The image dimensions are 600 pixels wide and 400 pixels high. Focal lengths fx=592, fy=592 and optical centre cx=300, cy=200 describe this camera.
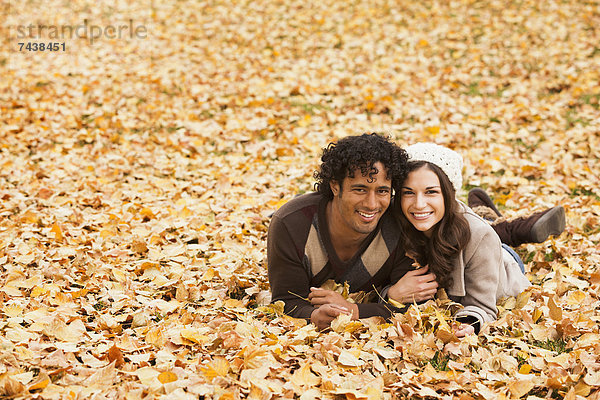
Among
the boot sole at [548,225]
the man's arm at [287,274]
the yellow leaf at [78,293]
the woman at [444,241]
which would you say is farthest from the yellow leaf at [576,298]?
the yellow leaf at [78,293]

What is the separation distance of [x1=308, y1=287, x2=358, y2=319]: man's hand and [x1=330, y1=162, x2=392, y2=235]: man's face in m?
0.39

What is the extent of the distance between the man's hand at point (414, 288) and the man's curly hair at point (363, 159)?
55 cm

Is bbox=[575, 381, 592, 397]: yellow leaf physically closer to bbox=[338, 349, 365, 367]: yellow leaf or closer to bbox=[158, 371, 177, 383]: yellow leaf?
bbox=[338, 349, 365, 367]: yellow leaf

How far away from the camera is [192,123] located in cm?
714

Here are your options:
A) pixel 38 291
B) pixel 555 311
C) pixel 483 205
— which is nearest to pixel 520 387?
pixel 555 311

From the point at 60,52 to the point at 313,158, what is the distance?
544 centimetres

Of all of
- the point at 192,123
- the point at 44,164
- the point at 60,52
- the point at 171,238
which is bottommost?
the point at 171,238

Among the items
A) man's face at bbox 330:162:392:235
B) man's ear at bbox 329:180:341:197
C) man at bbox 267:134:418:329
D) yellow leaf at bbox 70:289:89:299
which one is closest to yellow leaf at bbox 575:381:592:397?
man at bbox 267:134:418:329

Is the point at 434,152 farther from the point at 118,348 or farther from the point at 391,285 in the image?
the point at 118,348

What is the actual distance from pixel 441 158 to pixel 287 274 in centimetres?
109

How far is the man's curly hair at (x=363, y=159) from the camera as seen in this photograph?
310 cm

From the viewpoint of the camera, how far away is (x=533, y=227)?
4.13m

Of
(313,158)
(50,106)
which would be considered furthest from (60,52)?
(313,158)

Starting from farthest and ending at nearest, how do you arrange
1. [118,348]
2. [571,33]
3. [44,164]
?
[571,33] → [44,164] → [118,348]
